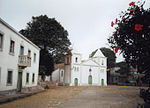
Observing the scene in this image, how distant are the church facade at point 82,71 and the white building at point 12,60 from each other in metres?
23.1

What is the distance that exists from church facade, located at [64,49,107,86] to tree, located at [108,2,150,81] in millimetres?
38656

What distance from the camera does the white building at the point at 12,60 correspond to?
13.6m

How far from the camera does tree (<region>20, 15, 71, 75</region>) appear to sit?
3210cm

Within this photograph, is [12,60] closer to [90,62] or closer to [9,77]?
[9,77]

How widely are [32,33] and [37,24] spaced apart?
222cm

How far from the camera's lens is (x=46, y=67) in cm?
3334

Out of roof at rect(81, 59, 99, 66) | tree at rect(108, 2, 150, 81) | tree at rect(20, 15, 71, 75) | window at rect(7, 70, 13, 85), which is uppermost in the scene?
tree at rect(20, 15, 71, 75)

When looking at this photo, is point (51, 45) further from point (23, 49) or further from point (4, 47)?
point (4, 47)

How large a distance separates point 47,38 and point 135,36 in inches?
1161

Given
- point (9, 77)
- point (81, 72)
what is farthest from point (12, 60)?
point (81, 72)

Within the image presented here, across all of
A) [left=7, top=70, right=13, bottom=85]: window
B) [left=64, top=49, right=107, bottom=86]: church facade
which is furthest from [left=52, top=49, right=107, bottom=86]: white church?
[left=7, top=70, right=13, bottom=85]: window

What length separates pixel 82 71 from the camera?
4472 cm

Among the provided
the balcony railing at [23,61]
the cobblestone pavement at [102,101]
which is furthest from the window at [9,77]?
the cobblestone pavement at [102,101]

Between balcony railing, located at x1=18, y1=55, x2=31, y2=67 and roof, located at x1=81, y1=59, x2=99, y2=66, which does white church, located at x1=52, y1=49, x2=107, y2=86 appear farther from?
balcony railing, located at x1=18, y1=55, x2=31, y2=67
